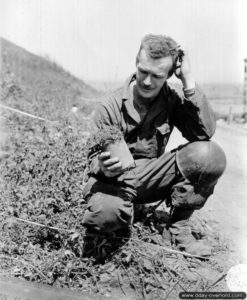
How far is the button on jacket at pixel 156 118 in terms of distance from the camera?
2996mm

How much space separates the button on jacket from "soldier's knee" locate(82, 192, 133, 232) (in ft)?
0.67

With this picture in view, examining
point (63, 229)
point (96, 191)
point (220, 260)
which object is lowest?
point (220, 260)

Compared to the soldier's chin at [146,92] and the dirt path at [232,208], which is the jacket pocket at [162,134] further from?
the dirt path at [232,208]

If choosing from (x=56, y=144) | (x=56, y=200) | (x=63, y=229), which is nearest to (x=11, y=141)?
(x=56, y=144)

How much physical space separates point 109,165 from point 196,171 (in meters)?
0.65

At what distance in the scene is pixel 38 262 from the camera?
2.91 metres

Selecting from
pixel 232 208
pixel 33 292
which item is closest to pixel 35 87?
pixel 232 208

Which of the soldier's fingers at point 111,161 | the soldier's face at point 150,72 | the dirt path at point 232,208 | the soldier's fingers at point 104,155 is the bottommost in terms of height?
the dirt path at point 232,208

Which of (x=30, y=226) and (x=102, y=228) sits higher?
(x=102, y=228)

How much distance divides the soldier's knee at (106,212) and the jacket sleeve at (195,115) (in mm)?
691

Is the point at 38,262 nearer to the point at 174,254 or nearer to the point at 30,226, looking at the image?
the point at 30,226

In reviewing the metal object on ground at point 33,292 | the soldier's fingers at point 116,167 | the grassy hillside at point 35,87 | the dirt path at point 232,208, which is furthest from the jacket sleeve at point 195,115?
the grassy hillside at point 35,87

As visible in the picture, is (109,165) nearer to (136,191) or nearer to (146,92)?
(136,191)

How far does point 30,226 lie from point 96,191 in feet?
2.37
